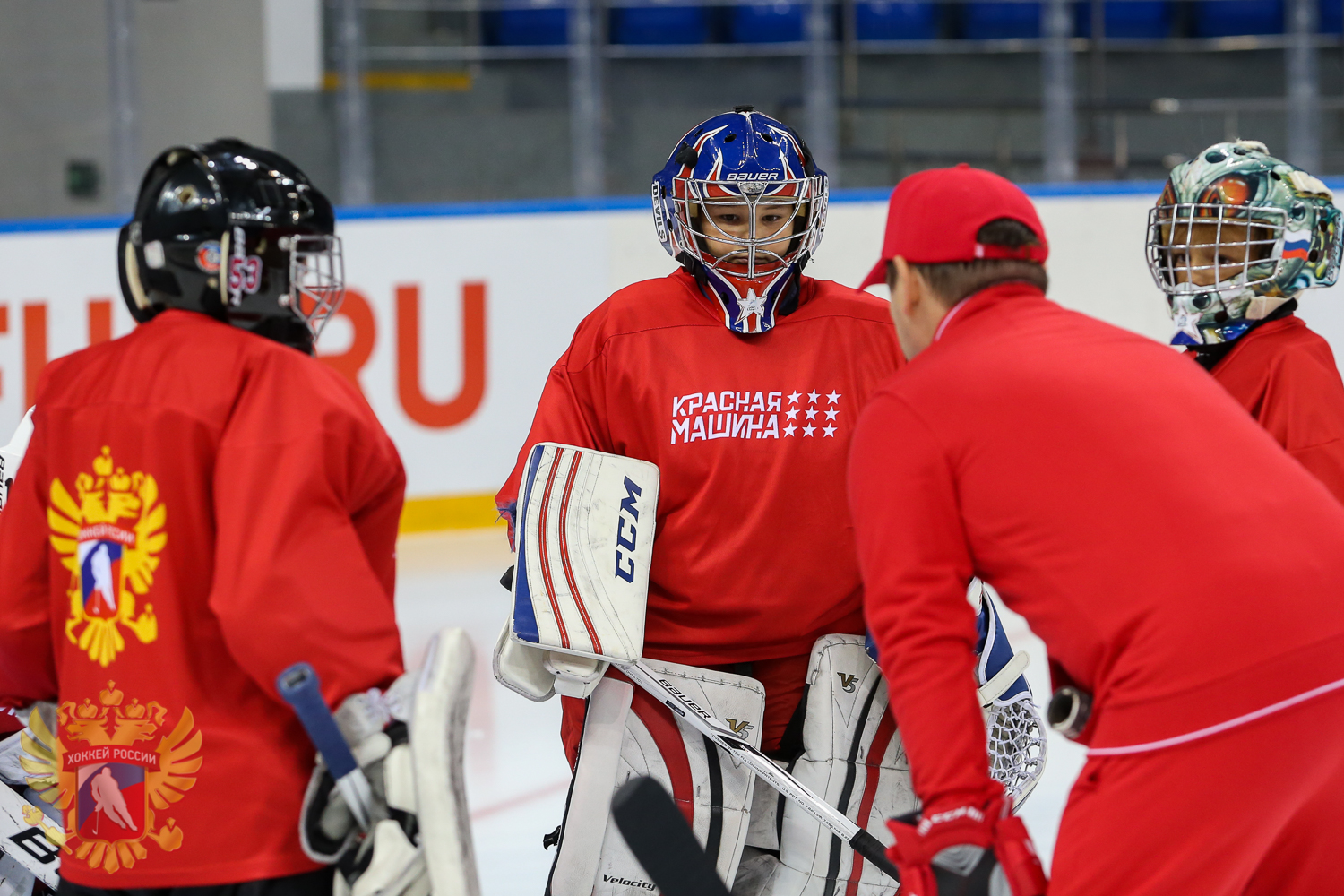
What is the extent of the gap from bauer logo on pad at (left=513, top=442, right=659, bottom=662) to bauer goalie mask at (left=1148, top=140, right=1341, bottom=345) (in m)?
0.78

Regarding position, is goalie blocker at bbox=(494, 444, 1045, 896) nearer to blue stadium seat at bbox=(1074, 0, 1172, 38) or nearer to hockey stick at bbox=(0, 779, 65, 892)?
hockey stick at bbox=(0, 779, 65, 892)

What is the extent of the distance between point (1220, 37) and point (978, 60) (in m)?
1.66

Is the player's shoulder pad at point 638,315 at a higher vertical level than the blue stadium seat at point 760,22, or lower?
lower

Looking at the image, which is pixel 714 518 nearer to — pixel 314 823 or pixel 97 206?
pixel 314 823

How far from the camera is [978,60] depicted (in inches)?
287

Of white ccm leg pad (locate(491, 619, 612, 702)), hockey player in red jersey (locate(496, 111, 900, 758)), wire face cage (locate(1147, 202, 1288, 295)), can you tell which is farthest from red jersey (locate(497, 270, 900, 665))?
wire face cage (locate(1147, 202, 1288, 295))

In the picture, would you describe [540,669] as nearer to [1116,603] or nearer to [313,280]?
[313,280]

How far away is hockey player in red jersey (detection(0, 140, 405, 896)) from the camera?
55.9 inches

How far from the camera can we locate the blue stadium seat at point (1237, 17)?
8.05 metres

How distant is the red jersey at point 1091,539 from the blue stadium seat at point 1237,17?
7422mm

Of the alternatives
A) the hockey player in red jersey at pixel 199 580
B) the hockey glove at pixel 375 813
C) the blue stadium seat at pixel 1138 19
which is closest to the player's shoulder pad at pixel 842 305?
the hockey player in red jersey at pixel 199 580

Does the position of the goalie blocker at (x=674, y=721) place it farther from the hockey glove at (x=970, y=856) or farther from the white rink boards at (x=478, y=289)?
the white rink boards at (x=478, y=289)

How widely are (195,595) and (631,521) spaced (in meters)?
0.76

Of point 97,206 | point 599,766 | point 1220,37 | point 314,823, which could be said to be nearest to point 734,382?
point 599,766
